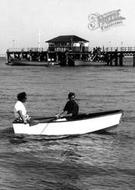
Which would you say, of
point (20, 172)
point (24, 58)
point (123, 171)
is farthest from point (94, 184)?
point (24, 58)

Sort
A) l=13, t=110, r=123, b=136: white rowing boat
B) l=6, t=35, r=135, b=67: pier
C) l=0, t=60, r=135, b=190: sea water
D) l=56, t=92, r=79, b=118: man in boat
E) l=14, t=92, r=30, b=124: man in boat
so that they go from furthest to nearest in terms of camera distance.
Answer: l=6, t=35, r=135, b=67: pier < l=56, t=92, r=79, b=118: man in boat < l=13, t=110, r=123, b=136: white rowing boat < l=14, t=92, r=30, b=124: man in boat < l=0, t=60, r=135, b=190: sea water

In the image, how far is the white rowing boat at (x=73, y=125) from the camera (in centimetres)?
1716

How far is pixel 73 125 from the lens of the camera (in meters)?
17.7

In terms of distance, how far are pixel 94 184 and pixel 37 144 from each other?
5.39 metres

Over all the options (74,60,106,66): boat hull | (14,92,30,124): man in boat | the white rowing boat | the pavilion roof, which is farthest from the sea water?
the pavilion roof

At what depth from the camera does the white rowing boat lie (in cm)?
1716

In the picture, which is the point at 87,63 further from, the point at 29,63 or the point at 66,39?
the point at 29,63

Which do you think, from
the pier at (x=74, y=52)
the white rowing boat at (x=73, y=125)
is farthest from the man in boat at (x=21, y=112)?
the pier at (x=74, y=52)

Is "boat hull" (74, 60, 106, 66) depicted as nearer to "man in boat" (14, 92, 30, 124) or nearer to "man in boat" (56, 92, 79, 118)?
"man in boat" (56, 92, 79, 118)

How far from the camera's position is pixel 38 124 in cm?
1717

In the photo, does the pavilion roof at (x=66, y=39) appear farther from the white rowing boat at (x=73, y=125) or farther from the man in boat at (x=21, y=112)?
the man in boat at (x=21, y=112)

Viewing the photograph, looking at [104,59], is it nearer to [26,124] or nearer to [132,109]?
[132,109]

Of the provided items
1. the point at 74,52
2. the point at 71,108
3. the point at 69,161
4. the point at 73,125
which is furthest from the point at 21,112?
the point at 74,52

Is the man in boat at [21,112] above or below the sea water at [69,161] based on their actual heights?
above
